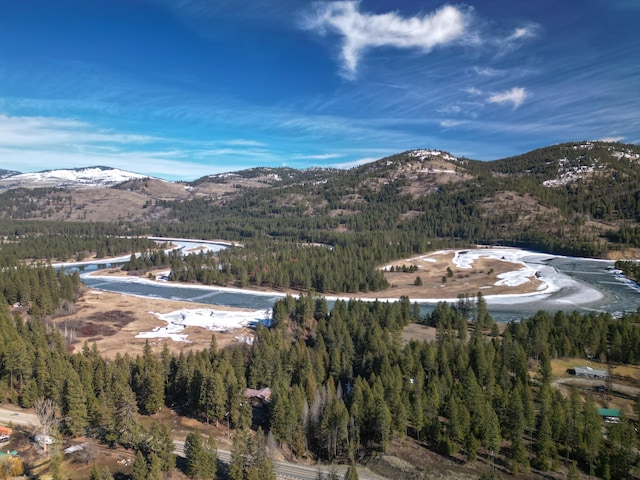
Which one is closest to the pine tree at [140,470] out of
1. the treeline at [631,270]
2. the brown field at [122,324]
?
the brown field at [122,324]

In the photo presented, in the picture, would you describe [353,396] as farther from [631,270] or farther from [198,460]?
[631,270]

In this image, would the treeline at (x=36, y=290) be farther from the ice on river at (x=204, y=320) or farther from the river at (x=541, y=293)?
the ice on river at (x=204, y=320)

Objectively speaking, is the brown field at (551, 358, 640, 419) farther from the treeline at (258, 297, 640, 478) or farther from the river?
the river

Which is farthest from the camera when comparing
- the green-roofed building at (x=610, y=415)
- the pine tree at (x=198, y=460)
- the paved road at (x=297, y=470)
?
the green-roofed building at (x=610, y=415)

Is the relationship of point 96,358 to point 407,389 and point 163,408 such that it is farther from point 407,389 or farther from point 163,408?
point 407,389

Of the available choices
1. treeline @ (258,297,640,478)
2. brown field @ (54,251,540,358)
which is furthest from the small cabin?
brown field @ (54,251,540,358)

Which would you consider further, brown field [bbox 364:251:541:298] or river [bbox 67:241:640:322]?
brown field [bbox 364:251:541:298]
